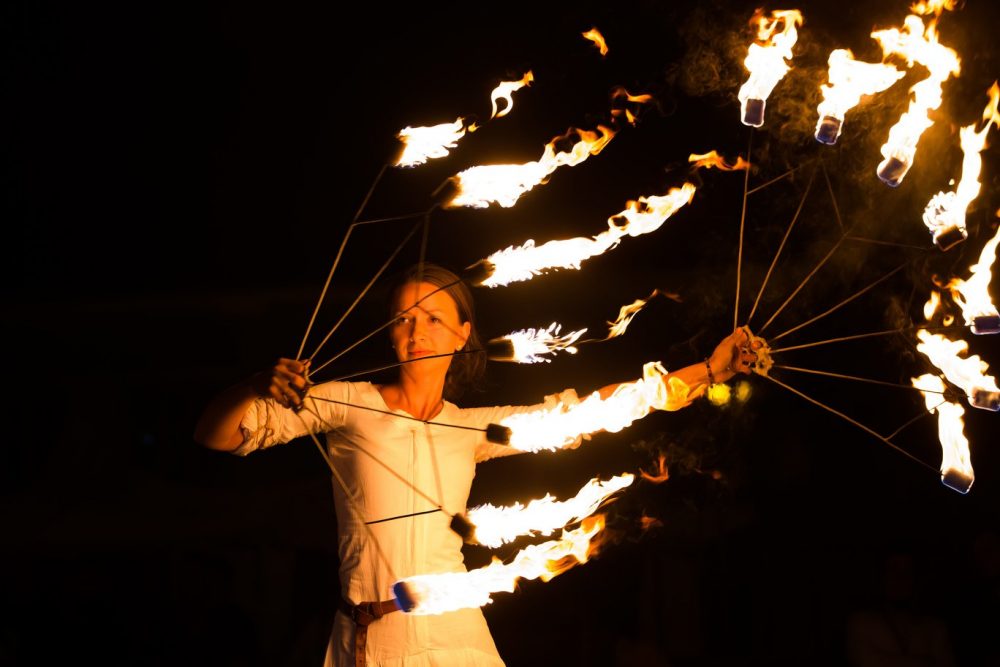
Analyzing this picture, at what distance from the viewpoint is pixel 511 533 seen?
2.43 meters

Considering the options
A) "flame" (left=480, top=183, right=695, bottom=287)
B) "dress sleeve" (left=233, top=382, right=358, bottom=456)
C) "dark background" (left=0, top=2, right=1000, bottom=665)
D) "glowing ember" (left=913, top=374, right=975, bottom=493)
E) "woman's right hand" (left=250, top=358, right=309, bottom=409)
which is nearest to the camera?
"woman's right hand" (left=250, top=358, right=309, bottom=409)

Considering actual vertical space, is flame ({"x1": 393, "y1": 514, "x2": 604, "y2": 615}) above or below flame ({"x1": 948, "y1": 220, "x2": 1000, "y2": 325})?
below

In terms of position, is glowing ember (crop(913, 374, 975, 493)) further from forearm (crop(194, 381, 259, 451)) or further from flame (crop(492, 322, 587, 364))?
forearm (crop(194, 381, 259, 451))

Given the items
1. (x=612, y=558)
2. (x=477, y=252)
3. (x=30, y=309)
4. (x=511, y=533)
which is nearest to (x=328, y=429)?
(x=511, y=533)

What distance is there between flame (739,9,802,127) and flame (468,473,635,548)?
117cm

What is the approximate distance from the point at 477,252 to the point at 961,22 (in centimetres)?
221

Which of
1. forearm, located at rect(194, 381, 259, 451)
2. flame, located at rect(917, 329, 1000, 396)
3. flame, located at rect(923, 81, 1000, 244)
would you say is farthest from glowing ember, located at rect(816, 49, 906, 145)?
forearm, located at rect(194, 381, 259, 451)

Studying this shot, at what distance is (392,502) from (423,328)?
1.72 ft

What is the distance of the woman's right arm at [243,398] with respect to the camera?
2281 mm

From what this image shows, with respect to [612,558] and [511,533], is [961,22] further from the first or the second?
[612,558]

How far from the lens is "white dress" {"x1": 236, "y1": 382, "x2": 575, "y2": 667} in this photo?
2430 millimetres

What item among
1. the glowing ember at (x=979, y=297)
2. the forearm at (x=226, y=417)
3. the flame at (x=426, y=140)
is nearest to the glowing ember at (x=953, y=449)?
the glowing ember at (x=979, y=297)

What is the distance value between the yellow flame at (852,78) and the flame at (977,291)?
62 centimetres

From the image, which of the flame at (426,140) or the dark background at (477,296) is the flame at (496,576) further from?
the dark background at (477,296)
